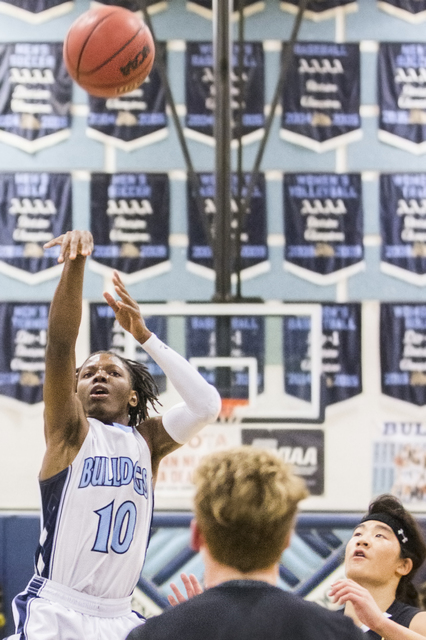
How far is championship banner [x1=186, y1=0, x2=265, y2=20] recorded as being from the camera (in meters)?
9.22

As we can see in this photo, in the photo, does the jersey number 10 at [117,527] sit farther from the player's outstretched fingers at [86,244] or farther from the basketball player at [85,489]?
the player's outstretched fingers at [86,244]

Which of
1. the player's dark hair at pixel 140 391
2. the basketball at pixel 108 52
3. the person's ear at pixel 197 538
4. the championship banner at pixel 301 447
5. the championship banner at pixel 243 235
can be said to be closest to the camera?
the person's ear at pixel 197 538

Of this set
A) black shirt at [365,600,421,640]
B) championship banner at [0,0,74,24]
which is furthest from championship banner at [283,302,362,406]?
black shirt at [365,600,421,640]

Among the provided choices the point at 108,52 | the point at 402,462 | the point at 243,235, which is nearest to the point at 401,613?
the point at 108,52

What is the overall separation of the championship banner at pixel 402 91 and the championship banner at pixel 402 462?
297 centimetres

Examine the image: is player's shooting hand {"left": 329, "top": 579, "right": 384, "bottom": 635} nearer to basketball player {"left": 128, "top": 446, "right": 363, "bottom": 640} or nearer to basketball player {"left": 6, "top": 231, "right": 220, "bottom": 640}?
basketball player {"left": 128, "top": 446, "right": 363, "bottom": 640}

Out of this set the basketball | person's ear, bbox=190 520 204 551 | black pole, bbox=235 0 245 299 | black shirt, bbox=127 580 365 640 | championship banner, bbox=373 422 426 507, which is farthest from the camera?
championship banner, bbox=373 422 426 507

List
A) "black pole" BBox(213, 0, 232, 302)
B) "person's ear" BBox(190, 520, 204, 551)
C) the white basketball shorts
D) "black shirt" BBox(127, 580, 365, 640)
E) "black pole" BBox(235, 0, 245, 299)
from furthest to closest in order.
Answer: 1. "black pole" BBox(235, 0, 245, 299)
2. "black pole" BBox(213, 0, 232, 302)
3. the white basketball shorts
4. "person's ear" BBox(190, 520, 204, 551)
5. "black shirt" BBox(127, 580, 365, 640)

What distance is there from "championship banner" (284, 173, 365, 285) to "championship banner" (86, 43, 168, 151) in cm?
150

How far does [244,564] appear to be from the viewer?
1946mm

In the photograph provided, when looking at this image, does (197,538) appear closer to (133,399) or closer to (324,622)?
(324,622)

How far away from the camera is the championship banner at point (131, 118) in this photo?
29.8 ft

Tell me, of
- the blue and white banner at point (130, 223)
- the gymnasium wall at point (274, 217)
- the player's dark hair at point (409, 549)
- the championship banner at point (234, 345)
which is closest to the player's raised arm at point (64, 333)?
the player's dark hair at point (409, 549)

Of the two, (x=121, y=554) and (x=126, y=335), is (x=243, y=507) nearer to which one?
(x=121, y=554)
